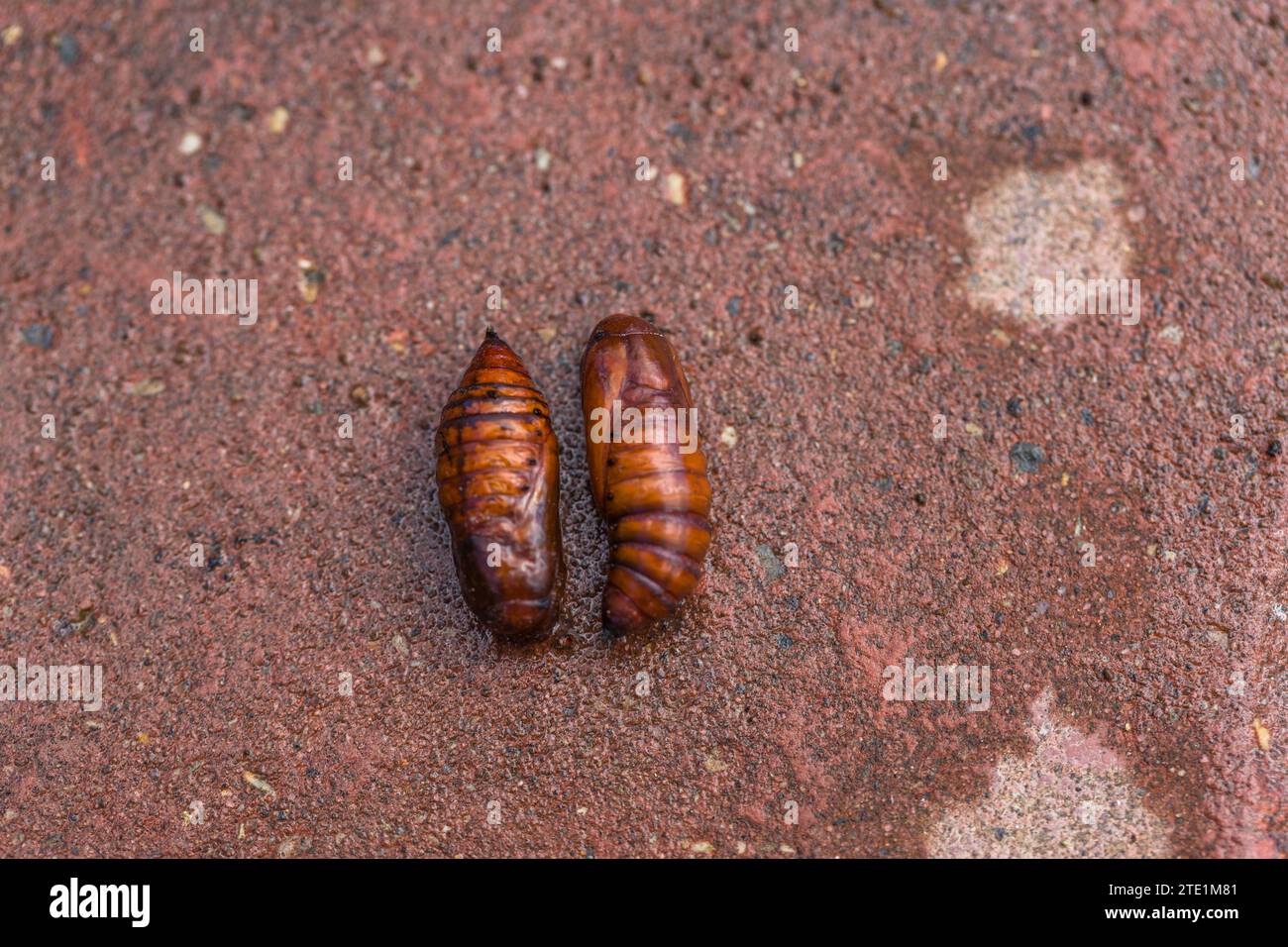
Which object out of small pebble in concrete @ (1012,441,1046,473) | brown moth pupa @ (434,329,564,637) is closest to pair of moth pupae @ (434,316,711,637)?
brown moth pupa @ (434,329,564,637)

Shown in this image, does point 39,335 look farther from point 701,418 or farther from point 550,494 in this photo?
point 701,418

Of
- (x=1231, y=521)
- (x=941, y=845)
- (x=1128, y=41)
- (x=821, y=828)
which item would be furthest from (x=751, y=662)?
(x=1128, y=41)

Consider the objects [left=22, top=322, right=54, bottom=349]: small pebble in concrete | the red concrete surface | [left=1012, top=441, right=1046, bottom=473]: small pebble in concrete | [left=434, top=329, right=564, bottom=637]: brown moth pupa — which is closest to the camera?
[left=434, top=329, right=564, bottom=637]: brown moth pupa

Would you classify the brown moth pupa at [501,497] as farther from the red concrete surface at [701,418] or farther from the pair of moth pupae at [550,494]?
the red concrete surface at [701,418]

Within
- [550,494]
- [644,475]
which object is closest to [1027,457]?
[644,475]

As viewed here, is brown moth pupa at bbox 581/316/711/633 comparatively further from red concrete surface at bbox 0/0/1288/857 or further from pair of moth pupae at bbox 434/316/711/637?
red concrete surface at bbox 0/0/1288/857
